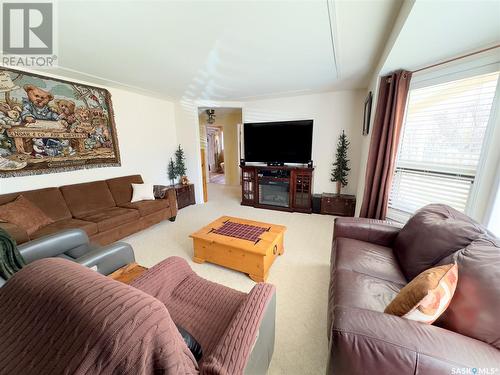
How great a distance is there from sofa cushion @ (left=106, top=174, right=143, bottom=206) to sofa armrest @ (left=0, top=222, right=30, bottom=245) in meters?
1.20

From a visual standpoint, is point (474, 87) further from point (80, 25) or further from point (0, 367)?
point (80, 25)

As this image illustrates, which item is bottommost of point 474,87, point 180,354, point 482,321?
point 482,321

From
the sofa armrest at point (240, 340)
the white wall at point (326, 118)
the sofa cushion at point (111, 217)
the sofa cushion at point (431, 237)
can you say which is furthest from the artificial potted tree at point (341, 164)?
the sofa cushion at point (111, 217)

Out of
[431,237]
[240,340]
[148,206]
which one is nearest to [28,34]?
[148,206]

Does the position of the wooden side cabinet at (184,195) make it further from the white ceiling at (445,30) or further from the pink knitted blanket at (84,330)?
the white ceiling at (445,30)

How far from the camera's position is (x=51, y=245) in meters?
1.69

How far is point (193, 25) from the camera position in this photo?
1655mm

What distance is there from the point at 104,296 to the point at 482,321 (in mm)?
1403

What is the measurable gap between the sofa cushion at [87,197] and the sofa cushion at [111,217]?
0.12 metres

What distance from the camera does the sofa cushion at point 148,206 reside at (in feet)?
9.96

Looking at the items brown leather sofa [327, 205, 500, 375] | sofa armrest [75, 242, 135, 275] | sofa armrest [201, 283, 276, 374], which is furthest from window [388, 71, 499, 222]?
sofa armrest [75, 242, 135, 275]

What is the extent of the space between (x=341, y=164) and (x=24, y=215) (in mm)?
4547

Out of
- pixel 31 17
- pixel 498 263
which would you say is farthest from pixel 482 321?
pixel 31 17

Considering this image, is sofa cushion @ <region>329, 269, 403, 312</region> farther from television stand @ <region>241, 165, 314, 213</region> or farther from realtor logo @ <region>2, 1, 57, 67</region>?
realtor logo @ <region>2, 1, 57, 67</region>
